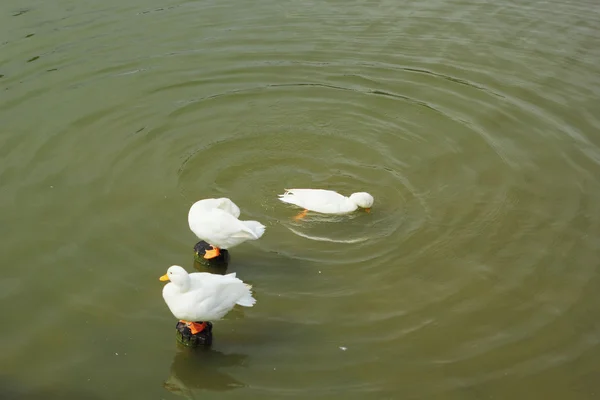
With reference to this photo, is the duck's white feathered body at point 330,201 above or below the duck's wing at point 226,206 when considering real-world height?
above

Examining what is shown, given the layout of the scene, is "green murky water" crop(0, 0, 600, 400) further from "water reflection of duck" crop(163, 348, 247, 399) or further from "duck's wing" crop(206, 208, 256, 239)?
"duck's wing" crop(206, 208, 256, 239)

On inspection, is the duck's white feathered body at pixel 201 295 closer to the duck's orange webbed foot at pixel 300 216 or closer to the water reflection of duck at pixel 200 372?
the water reflection of duck at pixel 200 372

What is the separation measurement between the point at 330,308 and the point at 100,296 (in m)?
2.02

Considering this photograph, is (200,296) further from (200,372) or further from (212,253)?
(212,253)

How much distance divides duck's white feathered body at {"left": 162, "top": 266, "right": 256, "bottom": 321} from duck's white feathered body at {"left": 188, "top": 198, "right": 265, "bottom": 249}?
58 centimetres

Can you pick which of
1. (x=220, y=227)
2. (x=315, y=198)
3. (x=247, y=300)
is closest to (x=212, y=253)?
(x=220, y=227)

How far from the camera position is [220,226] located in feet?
20.1

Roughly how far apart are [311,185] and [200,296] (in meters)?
2.61

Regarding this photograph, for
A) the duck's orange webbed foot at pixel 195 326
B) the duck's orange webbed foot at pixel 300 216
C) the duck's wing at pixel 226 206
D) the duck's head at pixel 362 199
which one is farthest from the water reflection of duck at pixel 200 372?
the duck's head at pixel 362 199

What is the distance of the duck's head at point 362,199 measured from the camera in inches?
273

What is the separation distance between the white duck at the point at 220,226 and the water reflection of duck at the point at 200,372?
106cm

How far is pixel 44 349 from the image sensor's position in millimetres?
5566

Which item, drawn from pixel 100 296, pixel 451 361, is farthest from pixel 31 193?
pixel 451 361

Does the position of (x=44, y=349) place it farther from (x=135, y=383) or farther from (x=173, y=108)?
(x=173, y=108)
